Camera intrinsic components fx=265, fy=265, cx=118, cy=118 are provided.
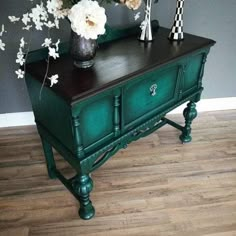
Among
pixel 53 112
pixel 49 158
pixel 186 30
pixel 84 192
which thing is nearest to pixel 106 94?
pixel 53 112

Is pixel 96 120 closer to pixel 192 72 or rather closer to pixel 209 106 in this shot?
pixel 192 72

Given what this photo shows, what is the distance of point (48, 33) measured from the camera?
1726 mm

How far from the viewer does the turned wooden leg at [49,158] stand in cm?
152

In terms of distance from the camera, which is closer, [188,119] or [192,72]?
[192,72]

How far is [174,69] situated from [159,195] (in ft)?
2.46

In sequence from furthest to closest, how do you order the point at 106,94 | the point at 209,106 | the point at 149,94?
the point at 209,106 < the point at 149,94 < the point at 106,94

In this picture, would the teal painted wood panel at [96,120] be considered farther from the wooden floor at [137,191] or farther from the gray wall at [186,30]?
the gray wall at [186,30]

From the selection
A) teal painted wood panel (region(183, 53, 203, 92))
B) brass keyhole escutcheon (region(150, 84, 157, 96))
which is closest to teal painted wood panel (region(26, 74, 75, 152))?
brass keyhole escutcheon (region(150, 84, 157, 96))

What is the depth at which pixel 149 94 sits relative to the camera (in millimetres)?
1373

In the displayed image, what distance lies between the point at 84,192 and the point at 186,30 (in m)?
1.39

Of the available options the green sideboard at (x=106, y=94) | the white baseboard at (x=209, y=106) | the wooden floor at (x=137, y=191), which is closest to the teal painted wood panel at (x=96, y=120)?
the green sideboard at (x=106, y=94)

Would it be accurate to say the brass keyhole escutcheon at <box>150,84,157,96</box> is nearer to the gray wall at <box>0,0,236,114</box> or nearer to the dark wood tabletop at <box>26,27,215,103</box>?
the dark wood tabletop at <box>26,27,215,103</box>

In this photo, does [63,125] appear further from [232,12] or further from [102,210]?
[232,12]

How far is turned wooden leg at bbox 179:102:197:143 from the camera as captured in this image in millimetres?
1852
